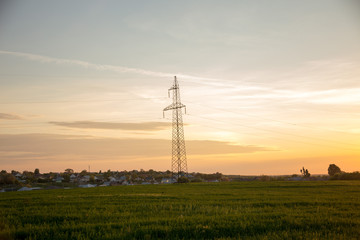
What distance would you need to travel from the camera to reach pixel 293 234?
10727mm

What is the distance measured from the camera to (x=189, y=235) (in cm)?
1091

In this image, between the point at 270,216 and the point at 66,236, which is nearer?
the point at 66,236

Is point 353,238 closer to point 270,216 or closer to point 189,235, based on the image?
point 270,216

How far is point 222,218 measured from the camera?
13.9m

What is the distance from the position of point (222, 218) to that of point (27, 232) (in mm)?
8631

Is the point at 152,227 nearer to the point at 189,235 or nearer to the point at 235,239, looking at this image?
the point at 189,235

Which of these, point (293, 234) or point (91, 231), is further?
point (91, 231)

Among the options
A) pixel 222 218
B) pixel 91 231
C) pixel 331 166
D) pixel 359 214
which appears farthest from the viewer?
pixel 331 166

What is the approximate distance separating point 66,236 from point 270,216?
32.1 ft

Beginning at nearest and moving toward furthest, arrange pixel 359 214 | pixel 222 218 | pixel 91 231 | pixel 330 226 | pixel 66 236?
1. pixel 66 236
2. pixel 91 231
3. pixel 330 226
4. pixel 222 218
5. pixel 359 214

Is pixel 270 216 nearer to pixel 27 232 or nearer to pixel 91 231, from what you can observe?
pixel 91 231

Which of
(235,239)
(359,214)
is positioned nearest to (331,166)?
(359,214)

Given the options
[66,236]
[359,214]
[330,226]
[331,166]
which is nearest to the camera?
[66,236]

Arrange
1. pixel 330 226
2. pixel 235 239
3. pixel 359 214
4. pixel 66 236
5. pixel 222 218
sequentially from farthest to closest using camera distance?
1. pixel 359 214
2. pixel 222 218
3. pixel 330 226
4. pixel 66 236
5. pixel 235 239
